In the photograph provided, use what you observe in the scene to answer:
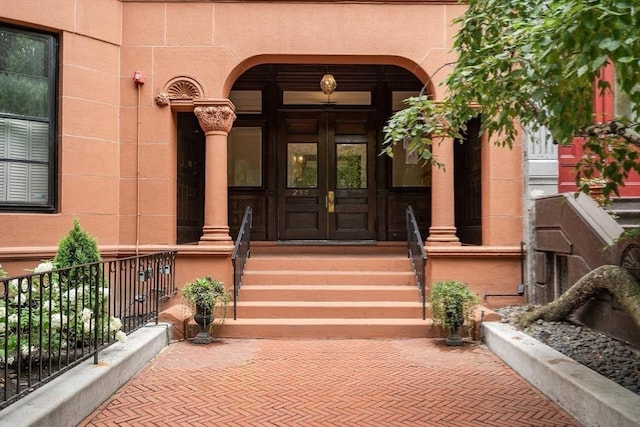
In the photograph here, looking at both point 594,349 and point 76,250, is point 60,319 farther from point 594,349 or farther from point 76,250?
point 594,349

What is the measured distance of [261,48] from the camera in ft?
27.1

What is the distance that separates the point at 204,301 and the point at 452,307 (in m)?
3.19

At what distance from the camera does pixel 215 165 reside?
821 centimetres

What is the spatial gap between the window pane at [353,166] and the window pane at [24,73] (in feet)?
18.8

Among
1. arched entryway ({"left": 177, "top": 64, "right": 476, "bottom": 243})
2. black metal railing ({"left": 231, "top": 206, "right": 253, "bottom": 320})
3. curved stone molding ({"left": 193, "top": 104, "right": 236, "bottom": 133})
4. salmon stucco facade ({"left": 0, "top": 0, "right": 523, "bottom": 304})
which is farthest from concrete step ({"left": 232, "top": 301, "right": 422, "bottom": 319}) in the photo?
arched entryway ({"left": 177, "top": 64, "right": 476, "bottom": 243})

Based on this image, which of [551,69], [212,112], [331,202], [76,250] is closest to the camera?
[551,69]

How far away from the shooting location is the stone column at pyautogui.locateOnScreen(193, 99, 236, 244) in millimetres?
8117

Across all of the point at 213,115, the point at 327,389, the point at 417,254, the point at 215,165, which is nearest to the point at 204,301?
the point at 327,389

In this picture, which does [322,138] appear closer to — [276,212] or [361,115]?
[361,115]

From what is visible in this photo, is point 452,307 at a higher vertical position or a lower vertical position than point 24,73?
lower

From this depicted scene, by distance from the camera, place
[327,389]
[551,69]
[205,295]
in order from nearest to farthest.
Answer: [551,69]
[327,389]
[205,295]

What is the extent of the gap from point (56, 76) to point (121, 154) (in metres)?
1.44

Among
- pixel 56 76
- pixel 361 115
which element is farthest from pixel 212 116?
pixel 361 115

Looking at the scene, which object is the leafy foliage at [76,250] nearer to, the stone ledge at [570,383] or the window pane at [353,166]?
the stone ledge at [570,383]
